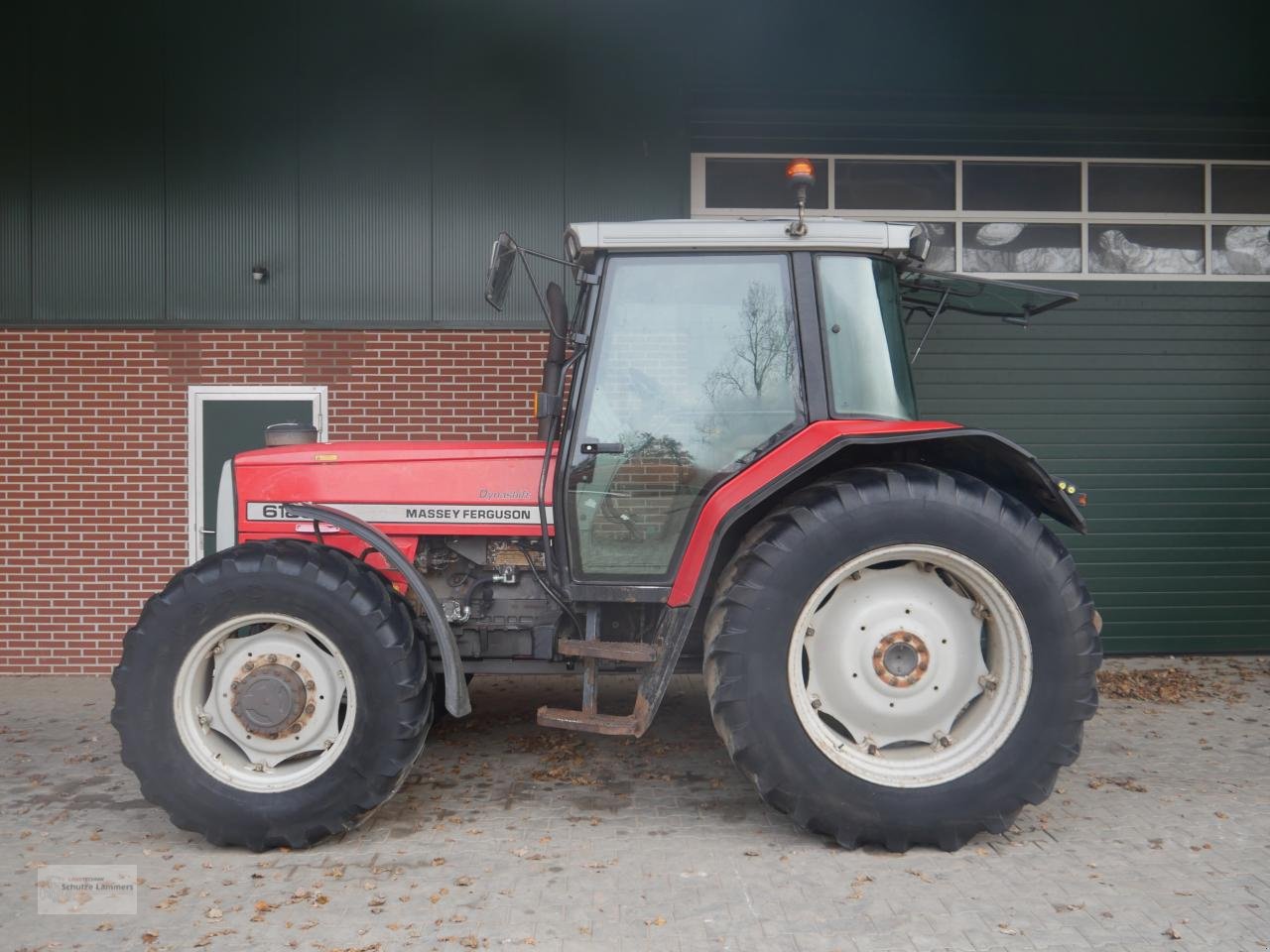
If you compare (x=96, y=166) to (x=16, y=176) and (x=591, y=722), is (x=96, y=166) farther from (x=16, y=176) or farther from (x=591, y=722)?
(x=591, y=722)

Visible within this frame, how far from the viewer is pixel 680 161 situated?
729 centimetres

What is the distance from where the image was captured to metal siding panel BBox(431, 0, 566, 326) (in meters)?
7.17

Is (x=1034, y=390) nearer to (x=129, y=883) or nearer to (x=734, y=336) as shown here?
(x=734, y=336)

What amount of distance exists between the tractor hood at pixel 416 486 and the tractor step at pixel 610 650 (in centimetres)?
57

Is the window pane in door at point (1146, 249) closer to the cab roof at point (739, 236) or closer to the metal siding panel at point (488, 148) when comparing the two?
the metal siding panel at point (488, 148)

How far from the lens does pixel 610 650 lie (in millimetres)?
3898

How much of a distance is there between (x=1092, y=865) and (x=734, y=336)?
8.17 feet

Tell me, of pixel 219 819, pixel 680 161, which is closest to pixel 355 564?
pixel 219 819

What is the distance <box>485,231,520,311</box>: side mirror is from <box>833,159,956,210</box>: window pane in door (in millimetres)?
4483

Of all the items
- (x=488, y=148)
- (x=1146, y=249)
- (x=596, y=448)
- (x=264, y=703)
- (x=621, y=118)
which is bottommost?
(x=264, y=703)

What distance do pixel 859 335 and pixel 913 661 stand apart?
1.36 metres

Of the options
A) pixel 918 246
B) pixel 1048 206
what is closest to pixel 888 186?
pixel 1048 206

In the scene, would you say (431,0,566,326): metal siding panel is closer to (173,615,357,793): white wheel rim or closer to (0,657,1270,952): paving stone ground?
(0,657,1270,952): paving stone ground

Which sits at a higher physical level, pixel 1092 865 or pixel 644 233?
pixel 644 233
